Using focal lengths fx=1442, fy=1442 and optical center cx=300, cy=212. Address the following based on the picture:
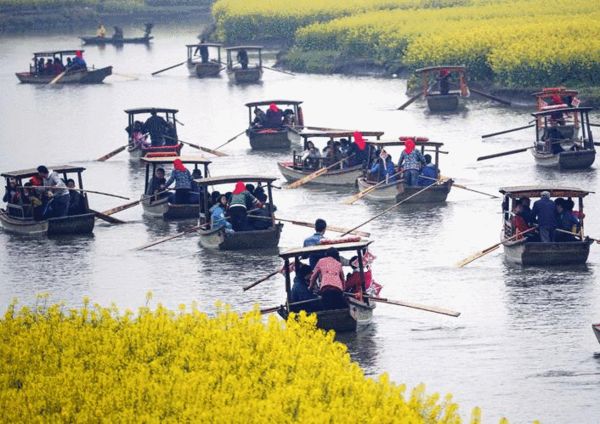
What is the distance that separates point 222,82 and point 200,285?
51177 millimetres

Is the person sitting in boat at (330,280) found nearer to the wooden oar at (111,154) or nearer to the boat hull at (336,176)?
the boat hull at (336,176)

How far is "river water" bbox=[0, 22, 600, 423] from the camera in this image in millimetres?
26125

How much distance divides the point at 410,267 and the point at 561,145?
15.7m

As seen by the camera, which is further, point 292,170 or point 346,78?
point 346,78

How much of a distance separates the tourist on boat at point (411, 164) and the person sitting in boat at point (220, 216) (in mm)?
6902

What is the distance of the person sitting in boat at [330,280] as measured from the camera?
2669 cm

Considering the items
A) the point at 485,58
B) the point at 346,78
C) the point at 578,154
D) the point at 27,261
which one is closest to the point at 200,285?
the point at 27,261

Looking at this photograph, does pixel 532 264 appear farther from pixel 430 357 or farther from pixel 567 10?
pixel 567 10

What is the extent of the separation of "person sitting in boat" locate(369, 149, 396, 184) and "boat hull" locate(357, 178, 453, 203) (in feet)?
0.98

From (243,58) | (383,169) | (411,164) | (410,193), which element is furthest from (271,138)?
(243,58)

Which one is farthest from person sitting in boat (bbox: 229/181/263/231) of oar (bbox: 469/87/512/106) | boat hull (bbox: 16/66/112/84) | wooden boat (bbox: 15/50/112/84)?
boat hull (bbox: 16/66/112/84)

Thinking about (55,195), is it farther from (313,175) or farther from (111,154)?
(111,154)

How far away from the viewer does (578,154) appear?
46312 millimetres

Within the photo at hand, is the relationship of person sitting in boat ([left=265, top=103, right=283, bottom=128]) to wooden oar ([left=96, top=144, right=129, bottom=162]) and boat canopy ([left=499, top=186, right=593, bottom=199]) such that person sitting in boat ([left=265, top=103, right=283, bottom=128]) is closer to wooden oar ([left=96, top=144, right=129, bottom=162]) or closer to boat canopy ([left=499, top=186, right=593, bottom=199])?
wooden oar ([left=96, top=144, right=129, bottom=162])
